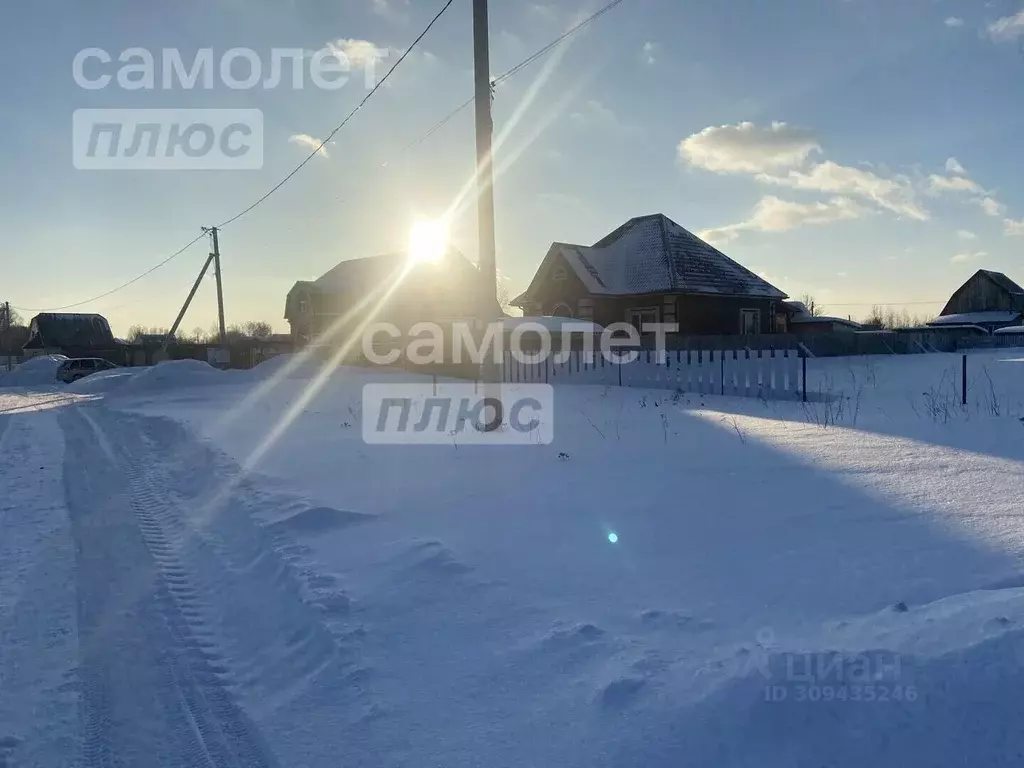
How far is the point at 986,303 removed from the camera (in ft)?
161

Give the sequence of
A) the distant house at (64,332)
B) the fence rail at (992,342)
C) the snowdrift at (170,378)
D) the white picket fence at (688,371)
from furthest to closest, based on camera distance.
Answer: the distant house at (64,332)
the fence rail at (992,342)
the snowdrift at (170,378)
the white picket fence at (688,371)

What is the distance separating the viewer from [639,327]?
26266mm

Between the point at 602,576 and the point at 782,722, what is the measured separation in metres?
1.59

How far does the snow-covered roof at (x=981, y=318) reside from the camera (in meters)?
46.1

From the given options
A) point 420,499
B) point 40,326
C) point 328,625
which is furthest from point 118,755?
point 40,326

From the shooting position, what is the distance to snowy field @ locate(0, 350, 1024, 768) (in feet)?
7.82

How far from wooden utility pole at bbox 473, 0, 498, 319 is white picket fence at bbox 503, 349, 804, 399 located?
589 cm

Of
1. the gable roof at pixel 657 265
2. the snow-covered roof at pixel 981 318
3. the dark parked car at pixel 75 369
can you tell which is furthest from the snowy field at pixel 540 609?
the snow-covered roof at pixel 981 318

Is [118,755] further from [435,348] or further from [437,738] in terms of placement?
[435,348]

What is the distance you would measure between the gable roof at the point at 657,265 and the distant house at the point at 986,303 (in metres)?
29.6

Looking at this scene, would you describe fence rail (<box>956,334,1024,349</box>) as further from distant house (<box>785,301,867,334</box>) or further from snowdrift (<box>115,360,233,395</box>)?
snowdrift (<box>115,360,233,395</box>)

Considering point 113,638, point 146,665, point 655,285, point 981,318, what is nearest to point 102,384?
point 655,285

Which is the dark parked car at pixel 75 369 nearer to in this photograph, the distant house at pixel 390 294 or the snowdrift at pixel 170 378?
the snowdrift at pixel 170 378

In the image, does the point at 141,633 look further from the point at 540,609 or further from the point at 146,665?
the point at 540,609
